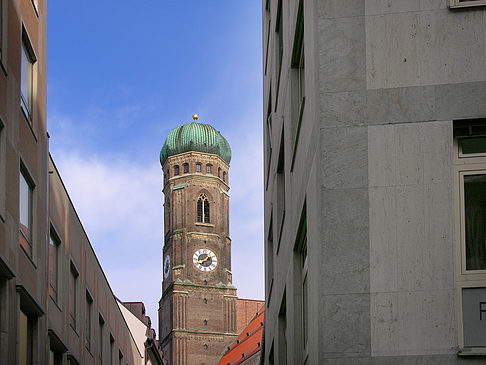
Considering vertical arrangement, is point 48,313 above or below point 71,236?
below

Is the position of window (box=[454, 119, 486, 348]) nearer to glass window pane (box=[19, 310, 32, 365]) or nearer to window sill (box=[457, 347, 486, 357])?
window sill (box=[457, 347, 486, 357])

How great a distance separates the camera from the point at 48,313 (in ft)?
68.1

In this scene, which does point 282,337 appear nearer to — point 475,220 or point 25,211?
point 25,211

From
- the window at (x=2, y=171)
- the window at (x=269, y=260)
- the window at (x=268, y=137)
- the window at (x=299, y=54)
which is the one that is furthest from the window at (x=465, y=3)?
the window at (x=269, y=260)

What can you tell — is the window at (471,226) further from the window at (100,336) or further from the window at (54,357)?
the window at (100,336)

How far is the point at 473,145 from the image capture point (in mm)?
11672

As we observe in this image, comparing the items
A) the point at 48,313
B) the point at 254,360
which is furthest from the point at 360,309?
the point at 254,360

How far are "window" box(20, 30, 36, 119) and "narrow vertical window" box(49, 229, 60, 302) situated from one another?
3617mm

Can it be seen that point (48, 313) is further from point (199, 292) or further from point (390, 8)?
point (199, 292)

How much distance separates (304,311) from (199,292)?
11460 centimetres

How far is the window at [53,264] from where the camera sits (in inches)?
858

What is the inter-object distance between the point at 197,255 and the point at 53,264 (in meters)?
109

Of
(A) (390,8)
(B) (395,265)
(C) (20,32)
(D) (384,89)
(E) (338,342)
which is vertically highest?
(C) (20,32)

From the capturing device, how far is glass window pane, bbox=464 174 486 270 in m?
11.3
